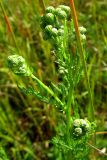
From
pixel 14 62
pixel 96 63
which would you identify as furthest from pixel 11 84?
pixel 14 62

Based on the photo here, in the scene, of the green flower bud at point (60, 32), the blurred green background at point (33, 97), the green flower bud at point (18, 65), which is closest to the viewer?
the green flower bud at point (18, 65)

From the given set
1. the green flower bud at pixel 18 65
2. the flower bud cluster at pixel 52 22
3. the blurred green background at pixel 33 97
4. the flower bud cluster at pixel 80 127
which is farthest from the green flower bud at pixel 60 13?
the blurred green background at pixel 33 97

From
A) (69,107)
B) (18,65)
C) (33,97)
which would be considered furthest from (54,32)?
(33,97)

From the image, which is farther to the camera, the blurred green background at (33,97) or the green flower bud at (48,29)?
the blurred green background at (33,97)

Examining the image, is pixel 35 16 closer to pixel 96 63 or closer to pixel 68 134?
pixel 96 63

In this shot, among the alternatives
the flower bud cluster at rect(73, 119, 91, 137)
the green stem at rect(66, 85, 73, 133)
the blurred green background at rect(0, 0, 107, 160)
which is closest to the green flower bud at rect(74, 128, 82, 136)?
the flower bud cluster at rect(73, 119, 91, 137)

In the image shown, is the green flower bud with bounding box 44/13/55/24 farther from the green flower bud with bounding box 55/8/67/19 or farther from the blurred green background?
the blurred green background

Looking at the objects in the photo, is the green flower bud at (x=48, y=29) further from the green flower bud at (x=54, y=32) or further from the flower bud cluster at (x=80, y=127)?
the flower bud cluster at (x=80, y=127)
